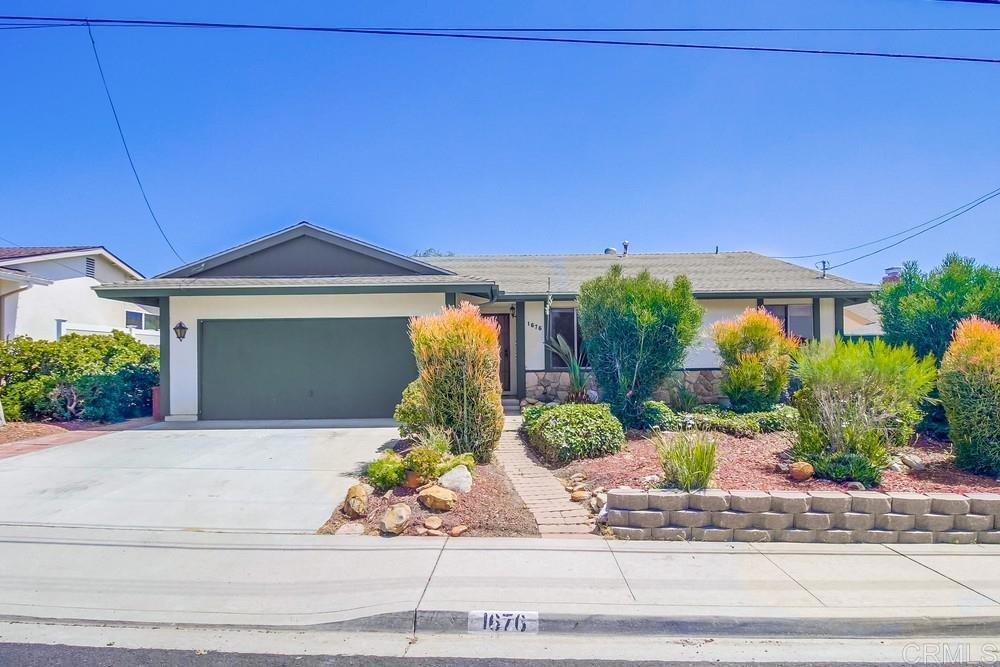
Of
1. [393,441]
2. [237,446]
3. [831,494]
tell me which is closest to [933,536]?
[831,494]

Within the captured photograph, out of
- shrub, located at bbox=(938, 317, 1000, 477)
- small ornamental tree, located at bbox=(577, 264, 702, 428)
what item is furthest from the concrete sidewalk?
small ornamental tree, located at bbox=(577, 264, 702, 428)

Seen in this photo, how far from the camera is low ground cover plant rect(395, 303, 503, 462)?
755cm

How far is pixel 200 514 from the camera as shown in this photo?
6141mm

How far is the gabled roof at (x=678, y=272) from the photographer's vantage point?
13.1m

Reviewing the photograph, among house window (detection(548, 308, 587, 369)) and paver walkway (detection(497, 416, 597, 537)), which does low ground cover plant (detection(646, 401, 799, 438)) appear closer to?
paver walkway (detection(497, 416, 597, 537))

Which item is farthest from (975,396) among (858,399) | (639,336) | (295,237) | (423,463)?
(295,237)

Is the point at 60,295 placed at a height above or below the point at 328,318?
above

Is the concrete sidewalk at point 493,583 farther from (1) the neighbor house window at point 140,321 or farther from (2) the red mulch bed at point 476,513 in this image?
(1) the neighbor house window at point 140,321

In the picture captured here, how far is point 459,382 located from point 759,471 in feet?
13.0

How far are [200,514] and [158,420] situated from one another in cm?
735

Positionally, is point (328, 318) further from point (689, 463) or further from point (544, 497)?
point (689, 463)

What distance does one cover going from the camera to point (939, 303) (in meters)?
8.90

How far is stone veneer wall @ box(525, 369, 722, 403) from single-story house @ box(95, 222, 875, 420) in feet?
0.11

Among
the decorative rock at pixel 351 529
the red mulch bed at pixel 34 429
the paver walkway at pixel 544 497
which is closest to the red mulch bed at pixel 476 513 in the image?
the decorative rock at pixel 351 529
